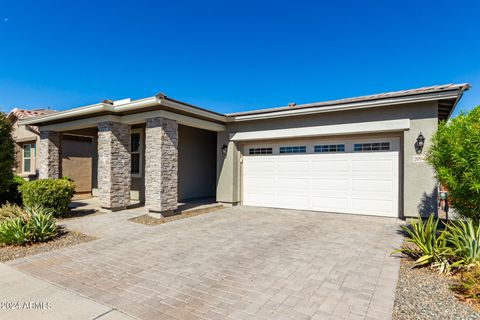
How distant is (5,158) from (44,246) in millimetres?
6978

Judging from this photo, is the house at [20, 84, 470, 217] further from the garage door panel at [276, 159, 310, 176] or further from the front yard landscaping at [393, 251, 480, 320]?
the front yard landscaping at [393, 251, 480, 320]

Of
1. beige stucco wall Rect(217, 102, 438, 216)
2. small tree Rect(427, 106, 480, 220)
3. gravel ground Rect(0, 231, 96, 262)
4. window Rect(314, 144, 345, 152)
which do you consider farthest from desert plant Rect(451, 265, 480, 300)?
gravel ground Rect(0, 231, 96, 262)

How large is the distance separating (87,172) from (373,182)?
1673cm

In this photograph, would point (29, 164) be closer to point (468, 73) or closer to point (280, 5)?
point (280, 5)

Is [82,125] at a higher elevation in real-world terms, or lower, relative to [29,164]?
higher

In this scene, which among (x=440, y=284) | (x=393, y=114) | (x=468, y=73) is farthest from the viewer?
(x=468, y=73)

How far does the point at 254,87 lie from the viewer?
69.3 ft

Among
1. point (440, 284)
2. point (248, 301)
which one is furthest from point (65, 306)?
point (440, 284)

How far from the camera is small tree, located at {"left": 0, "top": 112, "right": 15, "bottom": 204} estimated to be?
10.3 meters

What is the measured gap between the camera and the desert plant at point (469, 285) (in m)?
3.52

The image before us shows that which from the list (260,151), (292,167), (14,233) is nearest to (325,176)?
(292,167)

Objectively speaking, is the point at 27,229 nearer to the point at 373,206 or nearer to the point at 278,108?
the point at 278,108

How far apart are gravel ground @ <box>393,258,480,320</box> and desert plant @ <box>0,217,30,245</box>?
755 cm

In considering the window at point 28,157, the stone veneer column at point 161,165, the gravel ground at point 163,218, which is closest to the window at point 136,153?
the stone veneer column at point 161,165
